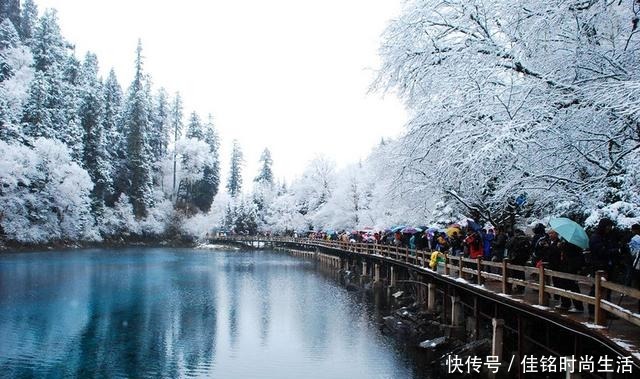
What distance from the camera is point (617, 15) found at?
1162 cm

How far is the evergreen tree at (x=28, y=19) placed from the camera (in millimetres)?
72062

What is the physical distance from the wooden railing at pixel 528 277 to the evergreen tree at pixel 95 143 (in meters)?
41.9

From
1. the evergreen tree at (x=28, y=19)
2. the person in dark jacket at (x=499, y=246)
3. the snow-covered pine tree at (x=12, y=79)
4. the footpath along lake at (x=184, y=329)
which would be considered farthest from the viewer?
the evergreen tree at (x=28, y=19)

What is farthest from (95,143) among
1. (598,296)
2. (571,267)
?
(598,296)

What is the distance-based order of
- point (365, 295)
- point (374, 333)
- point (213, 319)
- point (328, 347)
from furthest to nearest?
point (365, 295) < point (213, 319) < point (374, 333) < point (328, 347)

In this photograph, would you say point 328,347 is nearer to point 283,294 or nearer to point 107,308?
point 107,308

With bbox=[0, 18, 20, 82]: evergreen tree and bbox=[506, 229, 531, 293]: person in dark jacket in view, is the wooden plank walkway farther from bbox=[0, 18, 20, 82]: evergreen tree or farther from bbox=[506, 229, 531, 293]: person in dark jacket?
bbox=[0, 18, 20, 82]: evergreen tree

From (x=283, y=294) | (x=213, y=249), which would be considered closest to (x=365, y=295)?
(x=283, y=294)

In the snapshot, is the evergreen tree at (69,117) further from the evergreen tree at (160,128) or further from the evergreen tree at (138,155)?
the evergreen tree at (160,128)

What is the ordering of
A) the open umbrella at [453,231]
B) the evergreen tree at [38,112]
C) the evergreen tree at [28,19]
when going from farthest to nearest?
1. the evergreen tree at [28,19]
2. the evergreen tree at [38,112]
3. the open umbrella at [453,231]

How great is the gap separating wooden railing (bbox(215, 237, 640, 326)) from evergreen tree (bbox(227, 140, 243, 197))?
7066cm

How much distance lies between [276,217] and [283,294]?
60083 millimetres

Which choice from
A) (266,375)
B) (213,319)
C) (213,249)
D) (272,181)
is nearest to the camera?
(266,375)

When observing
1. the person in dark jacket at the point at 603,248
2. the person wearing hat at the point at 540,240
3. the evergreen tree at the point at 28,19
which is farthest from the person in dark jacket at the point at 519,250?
the evergreen tree at the point at 28,19
